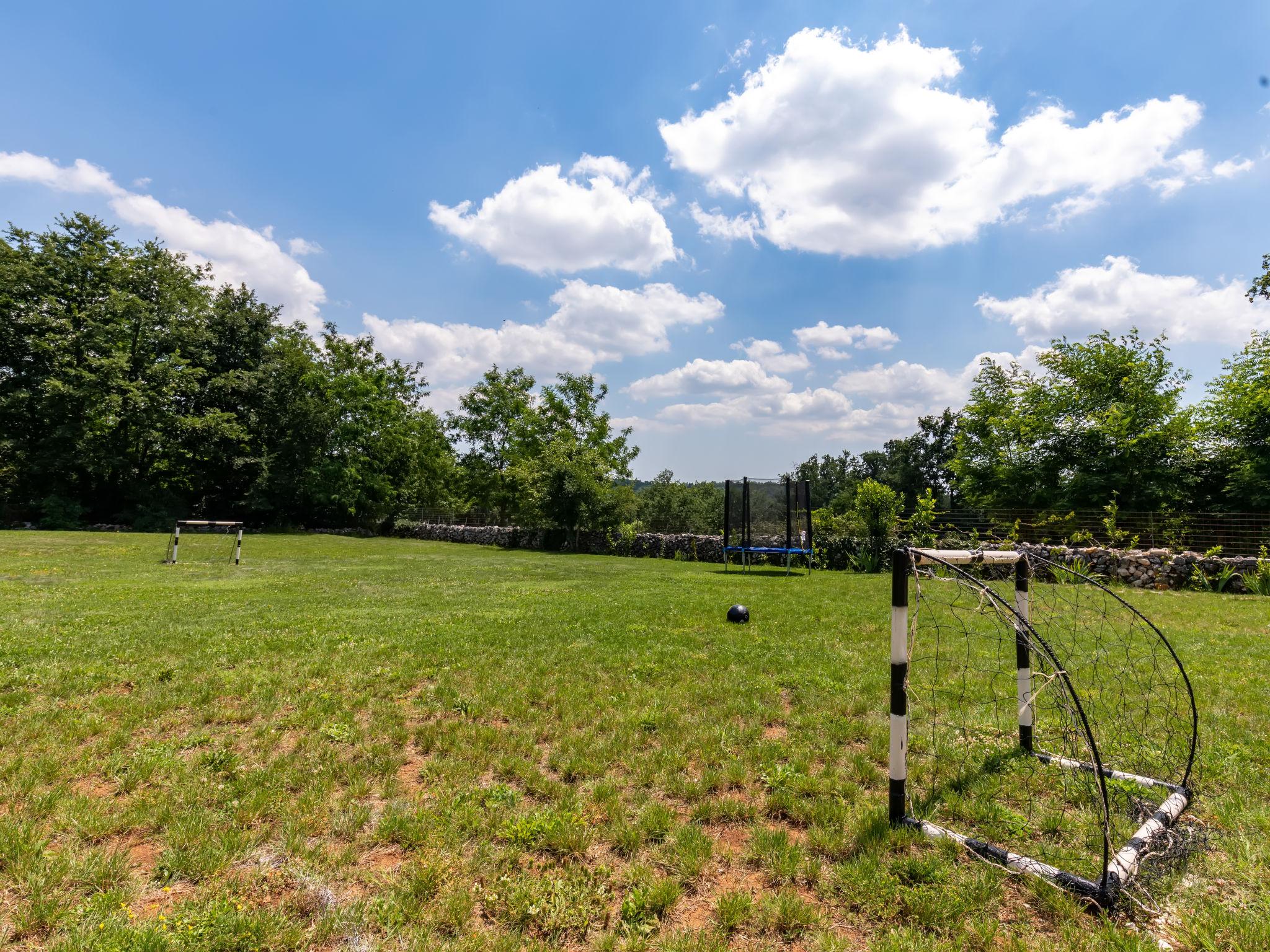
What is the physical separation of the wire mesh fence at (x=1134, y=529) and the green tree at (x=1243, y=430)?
9.86 feet

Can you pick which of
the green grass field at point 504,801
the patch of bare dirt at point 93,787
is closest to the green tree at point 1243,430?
the green grass field at point 504,801

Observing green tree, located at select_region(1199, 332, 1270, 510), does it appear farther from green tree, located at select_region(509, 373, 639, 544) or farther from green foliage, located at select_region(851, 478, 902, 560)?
green tree, located at select_region(509, 373, 639, 544)

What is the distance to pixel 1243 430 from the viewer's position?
65.8ft

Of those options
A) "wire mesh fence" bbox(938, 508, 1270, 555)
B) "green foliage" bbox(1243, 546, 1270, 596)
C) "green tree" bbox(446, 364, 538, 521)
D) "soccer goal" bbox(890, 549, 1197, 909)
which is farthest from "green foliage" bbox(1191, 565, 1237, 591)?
"green tree" bbox(446, 364, 538, 521)

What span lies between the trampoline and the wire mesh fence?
4.77m

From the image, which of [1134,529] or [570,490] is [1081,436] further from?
[570,490]

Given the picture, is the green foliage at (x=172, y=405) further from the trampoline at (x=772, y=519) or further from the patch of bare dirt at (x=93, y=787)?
the patch of bare dirt at (x=93, y=787)

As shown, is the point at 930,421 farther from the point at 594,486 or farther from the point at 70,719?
the point at 70,719

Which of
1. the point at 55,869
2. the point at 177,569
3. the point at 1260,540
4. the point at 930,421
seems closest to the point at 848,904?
the point at 55,869

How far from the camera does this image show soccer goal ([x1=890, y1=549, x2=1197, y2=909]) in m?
2.80

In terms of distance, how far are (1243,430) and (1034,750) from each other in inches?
1010

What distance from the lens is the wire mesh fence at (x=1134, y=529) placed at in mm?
14688

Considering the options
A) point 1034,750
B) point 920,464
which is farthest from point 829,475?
point 1034,750

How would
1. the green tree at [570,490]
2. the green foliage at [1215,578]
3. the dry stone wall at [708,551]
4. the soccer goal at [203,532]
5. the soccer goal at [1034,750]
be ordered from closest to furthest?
1. the soccer goal at [1034,750]
2. the green foliage at [1215,578]
3. the dry stone wall at [708,551]
4. the soccer goal at [203,532]
5. the green tree at [570,490]
